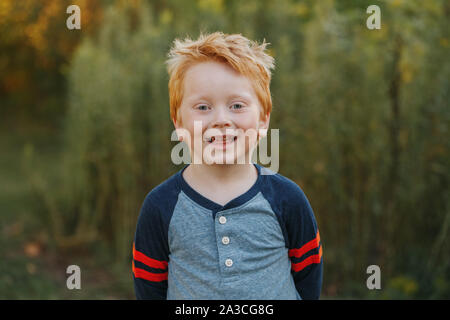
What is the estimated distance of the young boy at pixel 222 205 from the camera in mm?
1207

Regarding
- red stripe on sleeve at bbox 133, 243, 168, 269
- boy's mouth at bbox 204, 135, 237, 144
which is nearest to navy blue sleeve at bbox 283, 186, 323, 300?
boy's mouth at bbox 204, 135, 237, 144

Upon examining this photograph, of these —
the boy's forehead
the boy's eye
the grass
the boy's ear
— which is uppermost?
the boy's forehead

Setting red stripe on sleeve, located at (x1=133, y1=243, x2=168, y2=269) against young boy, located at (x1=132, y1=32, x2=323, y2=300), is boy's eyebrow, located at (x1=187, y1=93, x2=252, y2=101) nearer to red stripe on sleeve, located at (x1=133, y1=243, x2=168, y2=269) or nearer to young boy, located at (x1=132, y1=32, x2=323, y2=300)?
young boy, located at (x1=132, y1=32, x2=323, y2=300)

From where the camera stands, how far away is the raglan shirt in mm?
1218

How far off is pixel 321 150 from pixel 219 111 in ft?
6.97

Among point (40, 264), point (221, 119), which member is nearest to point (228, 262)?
point (221, 119)

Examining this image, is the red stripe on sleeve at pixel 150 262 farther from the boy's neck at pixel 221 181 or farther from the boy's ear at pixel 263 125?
the boy's ear at pixel 263 125

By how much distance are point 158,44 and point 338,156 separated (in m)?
1.63

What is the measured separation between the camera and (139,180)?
3.56 metres

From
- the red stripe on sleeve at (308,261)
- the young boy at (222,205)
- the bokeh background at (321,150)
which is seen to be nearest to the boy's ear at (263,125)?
the young boy at (222,205)

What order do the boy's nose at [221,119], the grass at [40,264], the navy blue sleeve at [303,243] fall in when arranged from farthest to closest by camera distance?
the grass at [40,264] → the navy blue sleeve at [303,243] → the boy's nose at [221,119]

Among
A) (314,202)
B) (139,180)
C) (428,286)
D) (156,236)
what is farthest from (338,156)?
(156,236)

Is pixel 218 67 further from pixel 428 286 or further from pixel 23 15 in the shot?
pixel 23 15

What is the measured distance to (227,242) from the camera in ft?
3.97
